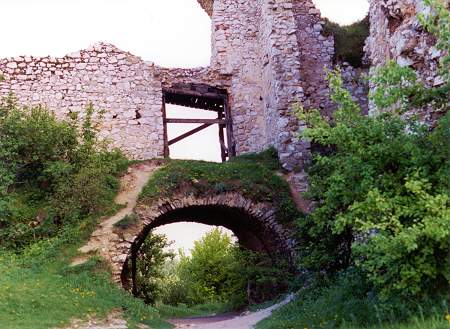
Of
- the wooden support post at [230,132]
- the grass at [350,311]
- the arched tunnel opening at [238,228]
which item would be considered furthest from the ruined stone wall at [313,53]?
the grass at [350,311]

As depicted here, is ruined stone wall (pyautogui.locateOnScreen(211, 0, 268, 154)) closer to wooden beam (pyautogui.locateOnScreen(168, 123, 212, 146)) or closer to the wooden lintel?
the wooden lintel

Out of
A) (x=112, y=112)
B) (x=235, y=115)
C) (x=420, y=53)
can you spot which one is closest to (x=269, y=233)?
(x=235, y=115)

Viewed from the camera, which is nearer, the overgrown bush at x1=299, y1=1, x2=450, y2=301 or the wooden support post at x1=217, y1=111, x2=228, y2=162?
the overgrown bush at x1=299, y1=1, x2=450, y2=301

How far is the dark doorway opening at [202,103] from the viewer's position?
1734cm

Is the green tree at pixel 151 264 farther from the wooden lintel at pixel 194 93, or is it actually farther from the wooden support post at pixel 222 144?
the wooden lintel at pixel 194 93

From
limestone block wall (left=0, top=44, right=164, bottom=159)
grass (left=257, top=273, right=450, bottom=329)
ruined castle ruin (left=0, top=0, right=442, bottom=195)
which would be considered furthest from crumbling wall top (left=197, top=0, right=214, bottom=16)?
grass (left=257, top=273, right=450, bottom=329)

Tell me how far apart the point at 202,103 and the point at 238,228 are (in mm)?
4737

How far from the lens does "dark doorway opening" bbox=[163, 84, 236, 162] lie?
17.3 m

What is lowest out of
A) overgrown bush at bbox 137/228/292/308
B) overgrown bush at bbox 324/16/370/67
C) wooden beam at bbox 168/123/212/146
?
overgrown bush at bbox 137/228/292/308

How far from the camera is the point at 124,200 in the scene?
13789 mm

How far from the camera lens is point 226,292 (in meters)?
23.7

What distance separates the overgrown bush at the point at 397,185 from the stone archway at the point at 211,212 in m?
7.27

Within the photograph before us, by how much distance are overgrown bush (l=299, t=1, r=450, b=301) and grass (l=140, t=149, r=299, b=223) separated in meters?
7.42

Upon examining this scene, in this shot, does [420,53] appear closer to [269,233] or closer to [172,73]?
[269,233]
